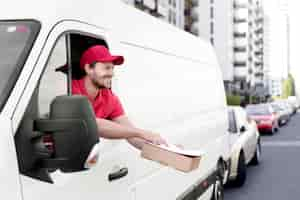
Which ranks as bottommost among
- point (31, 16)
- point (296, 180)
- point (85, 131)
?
point (296, 180)

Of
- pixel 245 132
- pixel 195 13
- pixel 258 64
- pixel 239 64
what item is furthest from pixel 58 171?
pixel 258 64

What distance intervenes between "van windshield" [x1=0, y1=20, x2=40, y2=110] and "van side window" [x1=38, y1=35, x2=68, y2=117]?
0.26 m

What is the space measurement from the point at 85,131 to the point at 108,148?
988 mm

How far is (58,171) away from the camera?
2480 mm

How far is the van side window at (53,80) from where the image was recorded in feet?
8.64

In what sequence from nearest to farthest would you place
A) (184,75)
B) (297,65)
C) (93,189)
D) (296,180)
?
(93,189)
(184,75)
(296,180)
(297,65)

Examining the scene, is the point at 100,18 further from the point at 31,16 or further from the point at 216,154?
the point at 216,154

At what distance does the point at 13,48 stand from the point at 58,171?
2.06 feet

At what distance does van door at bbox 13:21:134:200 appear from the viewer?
224 centimetres

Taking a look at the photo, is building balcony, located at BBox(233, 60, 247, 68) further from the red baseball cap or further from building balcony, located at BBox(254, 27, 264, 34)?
the red baseball cap

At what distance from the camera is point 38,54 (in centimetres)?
233

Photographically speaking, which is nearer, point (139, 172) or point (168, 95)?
point (139, 172)

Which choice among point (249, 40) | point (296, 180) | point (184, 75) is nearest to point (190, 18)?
point (249, 40)

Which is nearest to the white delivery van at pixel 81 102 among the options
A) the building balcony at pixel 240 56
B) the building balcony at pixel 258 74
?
the building balcony at pixel 240 56
